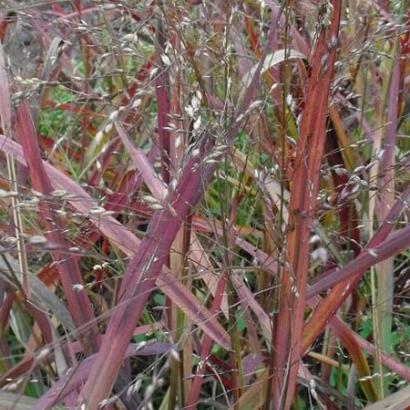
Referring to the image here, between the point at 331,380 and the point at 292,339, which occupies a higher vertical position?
the point at 292,339

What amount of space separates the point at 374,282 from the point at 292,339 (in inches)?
13.1

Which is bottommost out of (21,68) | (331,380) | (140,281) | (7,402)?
(331,380)

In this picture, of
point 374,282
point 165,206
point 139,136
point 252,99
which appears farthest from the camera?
point 139,136

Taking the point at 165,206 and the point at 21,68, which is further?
the point at 21,68

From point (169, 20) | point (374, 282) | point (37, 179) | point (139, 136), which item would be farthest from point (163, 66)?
point (139, 136)

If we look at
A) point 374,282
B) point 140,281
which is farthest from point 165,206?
point 374,282

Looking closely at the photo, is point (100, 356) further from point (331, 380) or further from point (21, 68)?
point (21, 68)

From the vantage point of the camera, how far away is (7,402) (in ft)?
→ 2.61

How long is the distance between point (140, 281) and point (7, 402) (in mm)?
198

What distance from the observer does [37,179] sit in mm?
837

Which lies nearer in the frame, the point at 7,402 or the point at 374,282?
the point at 7,402

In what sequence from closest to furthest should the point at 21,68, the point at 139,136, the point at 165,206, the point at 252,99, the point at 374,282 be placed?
the point at 165,206 → the point at 252,99 → the point at 374,282 → the point at 21,68 → the point at 139,136

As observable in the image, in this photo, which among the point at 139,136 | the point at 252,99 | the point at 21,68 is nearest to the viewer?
the point at 252,99

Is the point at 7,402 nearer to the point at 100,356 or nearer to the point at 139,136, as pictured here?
the point at 100,356
